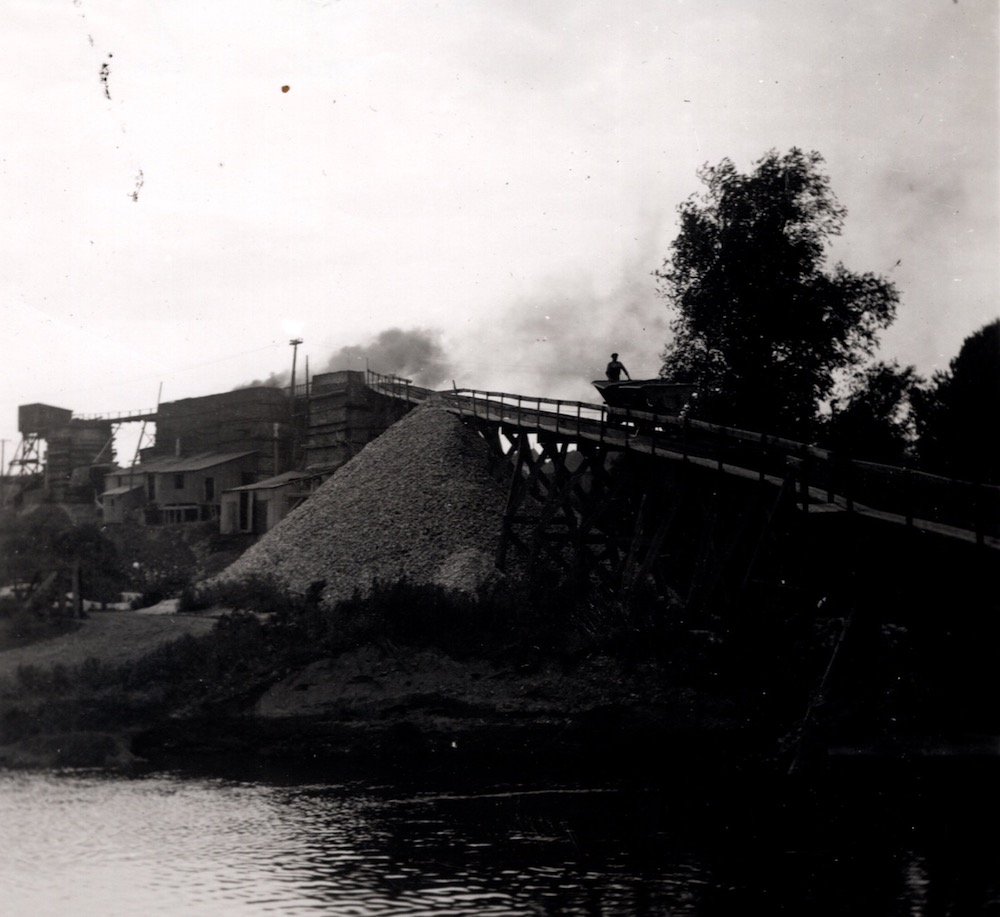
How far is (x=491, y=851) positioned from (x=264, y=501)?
32042 mm

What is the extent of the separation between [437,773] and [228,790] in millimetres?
3295

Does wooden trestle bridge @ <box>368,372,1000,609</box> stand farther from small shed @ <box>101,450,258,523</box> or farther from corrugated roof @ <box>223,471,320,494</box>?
small shed @ <box>101,450,258,523</box>

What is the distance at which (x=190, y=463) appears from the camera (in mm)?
49312

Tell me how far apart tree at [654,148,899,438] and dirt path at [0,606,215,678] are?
14.6 m

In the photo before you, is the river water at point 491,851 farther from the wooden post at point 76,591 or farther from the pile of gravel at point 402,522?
the pile of gravel at point 402,522

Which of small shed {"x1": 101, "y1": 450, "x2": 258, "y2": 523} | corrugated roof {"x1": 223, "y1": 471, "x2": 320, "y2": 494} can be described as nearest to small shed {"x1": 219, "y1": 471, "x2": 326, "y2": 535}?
corrugated roof {"x1": 223, "y1": 471, "x2": 320, "y2": 494}

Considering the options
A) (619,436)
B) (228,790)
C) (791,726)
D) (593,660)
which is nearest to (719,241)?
(619,436)

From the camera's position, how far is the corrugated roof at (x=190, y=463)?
47969 mm

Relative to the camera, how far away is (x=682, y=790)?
50.4 ft

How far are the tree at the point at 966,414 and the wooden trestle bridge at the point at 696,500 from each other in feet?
4.99

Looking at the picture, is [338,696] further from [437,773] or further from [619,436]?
[619,436]

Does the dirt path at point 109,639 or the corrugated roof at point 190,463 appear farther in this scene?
the corrugated roof at point 190,463

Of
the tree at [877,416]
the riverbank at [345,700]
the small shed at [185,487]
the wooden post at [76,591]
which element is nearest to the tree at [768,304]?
the tree at [877,416]

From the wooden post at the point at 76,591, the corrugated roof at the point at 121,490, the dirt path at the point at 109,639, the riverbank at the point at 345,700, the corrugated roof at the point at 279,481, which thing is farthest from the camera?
the corrugated roof at the point at 121,490
